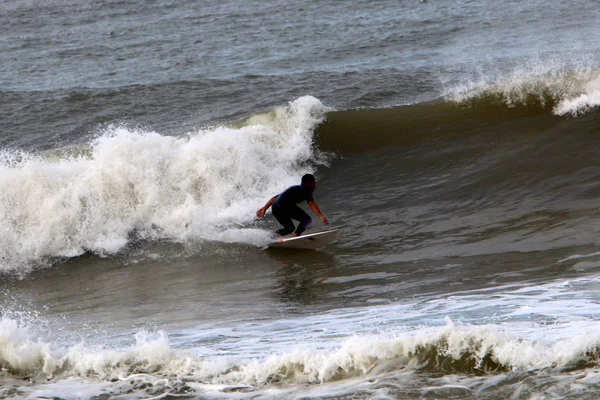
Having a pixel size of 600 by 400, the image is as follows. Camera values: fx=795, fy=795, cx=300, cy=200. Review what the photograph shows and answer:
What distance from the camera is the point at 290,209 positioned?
1105cm

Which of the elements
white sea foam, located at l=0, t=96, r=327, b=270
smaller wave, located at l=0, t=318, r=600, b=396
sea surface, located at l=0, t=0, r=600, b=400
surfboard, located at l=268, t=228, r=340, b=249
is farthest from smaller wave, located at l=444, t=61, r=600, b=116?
smaller wave, located at l=0, t=318, r=600, b=396

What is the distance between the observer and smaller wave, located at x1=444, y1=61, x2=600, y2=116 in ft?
47.5

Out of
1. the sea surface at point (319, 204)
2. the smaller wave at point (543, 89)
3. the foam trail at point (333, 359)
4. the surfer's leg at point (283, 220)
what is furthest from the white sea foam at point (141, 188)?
the foam trail at point (333, 359)

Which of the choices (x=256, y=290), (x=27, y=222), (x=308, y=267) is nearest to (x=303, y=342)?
(x=256, y=290)

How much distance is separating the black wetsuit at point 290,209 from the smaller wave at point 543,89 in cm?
583

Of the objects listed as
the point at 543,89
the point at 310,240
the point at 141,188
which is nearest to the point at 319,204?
the point at 310,240

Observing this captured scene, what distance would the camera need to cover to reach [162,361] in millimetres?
7141

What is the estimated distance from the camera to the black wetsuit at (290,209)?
35.8 ft

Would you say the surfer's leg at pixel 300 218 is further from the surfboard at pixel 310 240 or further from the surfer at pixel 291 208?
the surfboard at pixel 310 240

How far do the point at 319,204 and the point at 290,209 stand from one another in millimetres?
1799

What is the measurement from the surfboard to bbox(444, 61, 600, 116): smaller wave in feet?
18.7

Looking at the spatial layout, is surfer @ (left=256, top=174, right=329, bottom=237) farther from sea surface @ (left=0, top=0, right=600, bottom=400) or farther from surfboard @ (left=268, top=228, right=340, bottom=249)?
sea surface @ (left=0, top=0, right=600, bottom=400)

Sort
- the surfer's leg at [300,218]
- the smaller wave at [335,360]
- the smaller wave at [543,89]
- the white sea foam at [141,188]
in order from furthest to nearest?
the smaller wave at [543,89] < the white sea foam at [141,188] < the surfer's leg at [300,218] < the smaller wave at [335,360]

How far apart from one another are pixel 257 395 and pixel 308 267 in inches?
161
